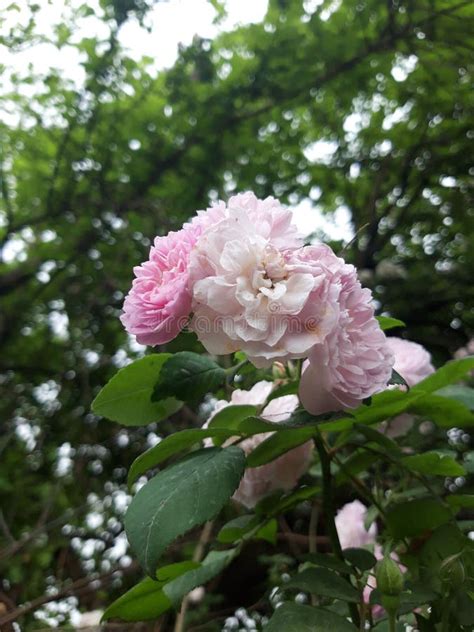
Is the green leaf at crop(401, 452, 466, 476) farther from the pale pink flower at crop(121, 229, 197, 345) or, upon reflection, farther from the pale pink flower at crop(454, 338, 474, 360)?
the pale pink flower at crop(454, 338, 474, 360)

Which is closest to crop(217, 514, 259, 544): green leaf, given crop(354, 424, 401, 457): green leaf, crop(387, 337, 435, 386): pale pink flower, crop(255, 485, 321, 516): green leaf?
crop(255, 485, 321, 516): green leaf

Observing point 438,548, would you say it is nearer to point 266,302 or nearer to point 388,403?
point 388,403

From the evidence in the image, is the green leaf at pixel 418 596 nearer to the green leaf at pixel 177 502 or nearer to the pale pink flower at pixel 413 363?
the green leaf at pixel 177 502

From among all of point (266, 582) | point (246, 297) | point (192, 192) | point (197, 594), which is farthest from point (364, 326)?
point (192, 192)

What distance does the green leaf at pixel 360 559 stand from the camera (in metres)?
0.46

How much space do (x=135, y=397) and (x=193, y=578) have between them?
145 millimetres

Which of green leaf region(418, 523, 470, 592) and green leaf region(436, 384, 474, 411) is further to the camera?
green leaf region(436, 384, 474, 411)

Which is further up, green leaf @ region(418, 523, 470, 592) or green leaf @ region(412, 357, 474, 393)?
green leaf @ region(412, 357, 474, 393)

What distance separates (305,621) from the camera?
375 millimetres

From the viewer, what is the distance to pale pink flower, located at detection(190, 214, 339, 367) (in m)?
0.38

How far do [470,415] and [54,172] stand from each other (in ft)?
5.30

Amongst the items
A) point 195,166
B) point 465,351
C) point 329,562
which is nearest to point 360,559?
point 329,562

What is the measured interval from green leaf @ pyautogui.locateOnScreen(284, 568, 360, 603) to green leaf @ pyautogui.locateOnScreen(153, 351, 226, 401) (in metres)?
0.14

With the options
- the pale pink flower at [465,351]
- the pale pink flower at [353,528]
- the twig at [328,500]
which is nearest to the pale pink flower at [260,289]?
the twig at [328,500]
